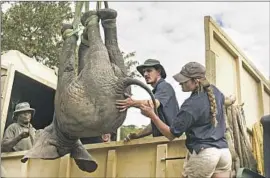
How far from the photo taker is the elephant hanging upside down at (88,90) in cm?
275

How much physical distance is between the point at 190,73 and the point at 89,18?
95cm

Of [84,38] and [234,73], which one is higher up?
[234,73]

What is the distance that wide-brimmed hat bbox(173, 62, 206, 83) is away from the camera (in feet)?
11.9

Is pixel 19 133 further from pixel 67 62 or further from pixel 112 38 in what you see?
pixel 112 38

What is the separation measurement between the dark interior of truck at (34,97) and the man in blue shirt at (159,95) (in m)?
2.02

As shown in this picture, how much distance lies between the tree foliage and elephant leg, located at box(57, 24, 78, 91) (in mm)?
11730

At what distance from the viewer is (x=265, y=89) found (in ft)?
18.9

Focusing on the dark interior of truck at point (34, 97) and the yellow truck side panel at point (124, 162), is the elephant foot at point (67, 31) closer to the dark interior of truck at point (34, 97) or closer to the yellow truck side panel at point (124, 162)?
the yellow truck side panel at point (124, 162)

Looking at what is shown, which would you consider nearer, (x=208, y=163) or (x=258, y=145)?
(x=208, y=163)

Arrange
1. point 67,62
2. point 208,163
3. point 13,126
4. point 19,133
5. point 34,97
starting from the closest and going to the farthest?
1. point 67,62
2. point 208,163
3. point 19,133
4. point 13,126
5. point 34,97

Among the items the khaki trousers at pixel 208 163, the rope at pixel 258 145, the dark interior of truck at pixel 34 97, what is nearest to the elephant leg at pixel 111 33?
the khaki trousers at pixel 208 163

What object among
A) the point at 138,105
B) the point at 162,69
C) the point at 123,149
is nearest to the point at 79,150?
the point at 138,105

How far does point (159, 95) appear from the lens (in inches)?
166

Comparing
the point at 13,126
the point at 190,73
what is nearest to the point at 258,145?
the point at 190,73
